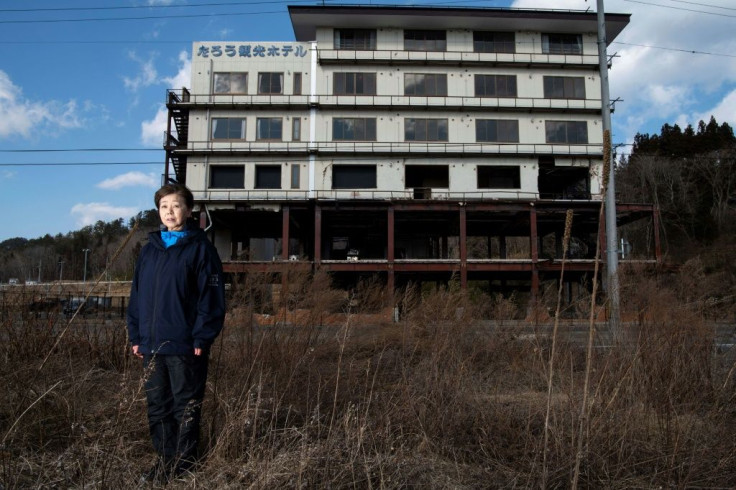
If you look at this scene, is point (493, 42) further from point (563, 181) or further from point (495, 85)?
point (563, 181)

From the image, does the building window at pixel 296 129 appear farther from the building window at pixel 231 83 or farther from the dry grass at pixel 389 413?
the dry grass at pixel 389 413

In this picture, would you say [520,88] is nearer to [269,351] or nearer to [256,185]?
[256,185]

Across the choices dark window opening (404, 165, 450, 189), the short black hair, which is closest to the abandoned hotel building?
dark window opening (404, 165, 450, 189)

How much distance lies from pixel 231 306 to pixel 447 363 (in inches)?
131

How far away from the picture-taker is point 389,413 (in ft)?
12.6

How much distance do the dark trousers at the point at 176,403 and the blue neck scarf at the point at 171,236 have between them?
0.78m

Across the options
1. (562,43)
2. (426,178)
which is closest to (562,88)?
(562,43)

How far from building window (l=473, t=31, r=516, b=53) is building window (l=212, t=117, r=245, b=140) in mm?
16715

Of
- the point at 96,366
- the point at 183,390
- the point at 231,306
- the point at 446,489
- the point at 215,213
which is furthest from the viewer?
the point at 215,213

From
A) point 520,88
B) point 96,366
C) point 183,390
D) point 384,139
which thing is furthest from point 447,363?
point 520,88

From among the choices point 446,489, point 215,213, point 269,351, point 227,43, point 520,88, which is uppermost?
point 227,43

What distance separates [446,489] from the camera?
9.49 feet

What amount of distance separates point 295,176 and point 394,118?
24.7 feet

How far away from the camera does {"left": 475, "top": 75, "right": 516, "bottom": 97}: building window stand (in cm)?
3269
